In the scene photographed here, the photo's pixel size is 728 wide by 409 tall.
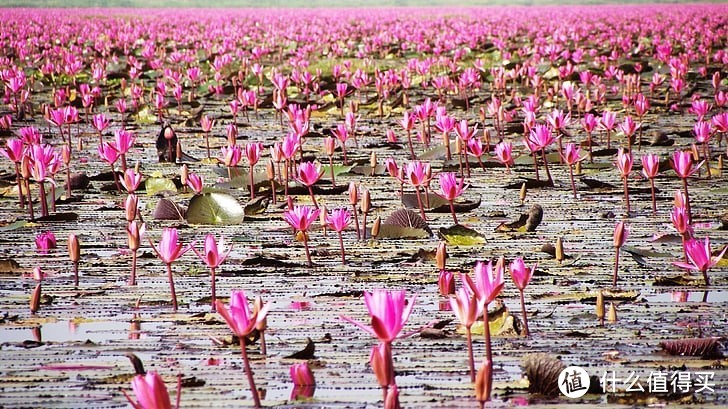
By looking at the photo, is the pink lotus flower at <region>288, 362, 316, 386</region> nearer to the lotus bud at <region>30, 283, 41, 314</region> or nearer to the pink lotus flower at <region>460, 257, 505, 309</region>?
the pink lotus flower at <region>460, 257, 505, 309</region>

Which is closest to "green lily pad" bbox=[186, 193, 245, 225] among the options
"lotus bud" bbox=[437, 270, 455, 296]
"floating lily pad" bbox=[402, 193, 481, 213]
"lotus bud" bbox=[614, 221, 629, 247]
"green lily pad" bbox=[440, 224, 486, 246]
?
"floating lily pad" bbox=[402, 193, 481, 213]

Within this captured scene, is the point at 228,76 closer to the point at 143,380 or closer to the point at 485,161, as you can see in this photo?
the point at 485,161

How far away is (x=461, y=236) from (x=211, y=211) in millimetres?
1315

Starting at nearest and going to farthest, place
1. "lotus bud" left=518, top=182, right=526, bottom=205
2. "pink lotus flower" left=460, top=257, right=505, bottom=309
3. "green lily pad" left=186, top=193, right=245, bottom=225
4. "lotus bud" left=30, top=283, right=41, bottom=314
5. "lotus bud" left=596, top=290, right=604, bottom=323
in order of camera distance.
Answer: "pink lotus flower" left=460, top=257, right=505, bottom=309, "lotus bud" left=596, top=290, right=604, bottom=323, "lotus bud" left=30, top=283, right=41, bottom=314, "green lily pad" left=186, top=193, right=245, bottom=225, "lotus bud" left=518, top=182, right=526, bottom=205

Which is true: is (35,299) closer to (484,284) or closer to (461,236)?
(484,284)

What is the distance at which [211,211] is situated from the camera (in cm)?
470

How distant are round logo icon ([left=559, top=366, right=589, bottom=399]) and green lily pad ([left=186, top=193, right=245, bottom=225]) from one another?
2.59 m

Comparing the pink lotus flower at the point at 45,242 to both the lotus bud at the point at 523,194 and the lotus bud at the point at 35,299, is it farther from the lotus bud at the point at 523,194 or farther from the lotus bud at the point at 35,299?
the lotus bud at the point at 523,194

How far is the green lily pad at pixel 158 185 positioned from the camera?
5594mm

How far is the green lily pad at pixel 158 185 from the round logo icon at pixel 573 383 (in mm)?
3668

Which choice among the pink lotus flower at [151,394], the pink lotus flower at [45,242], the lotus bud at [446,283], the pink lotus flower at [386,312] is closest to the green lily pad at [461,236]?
the lotus bud at [446,283]

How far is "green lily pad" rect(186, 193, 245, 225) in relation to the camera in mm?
4680

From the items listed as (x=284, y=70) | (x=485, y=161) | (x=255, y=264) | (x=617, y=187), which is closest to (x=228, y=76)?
(x=284, y=70)

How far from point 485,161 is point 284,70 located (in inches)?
415
